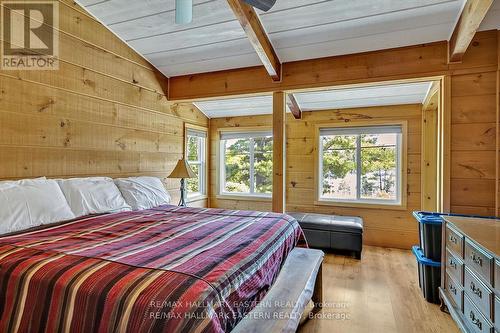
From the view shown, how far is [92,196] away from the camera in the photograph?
232cm

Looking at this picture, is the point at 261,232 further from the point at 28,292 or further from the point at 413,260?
the point at 413,260

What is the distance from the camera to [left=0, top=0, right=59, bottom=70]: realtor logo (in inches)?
81.7

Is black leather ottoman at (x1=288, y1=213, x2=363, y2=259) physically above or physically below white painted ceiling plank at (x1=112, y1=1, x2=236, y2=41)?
below

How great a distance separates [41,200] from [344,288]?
257 centimetres

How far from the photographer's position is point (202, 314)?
915 mm

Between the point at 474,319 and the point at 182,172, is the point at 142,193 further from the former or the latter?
the point at 474,319

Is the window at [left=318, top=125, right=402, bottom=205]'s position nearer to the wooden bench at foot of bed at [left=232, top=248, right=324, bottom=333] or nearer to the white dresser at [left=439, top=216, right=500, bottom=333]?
the white dresser at [left=439, top=216, right=500, bottom=333]

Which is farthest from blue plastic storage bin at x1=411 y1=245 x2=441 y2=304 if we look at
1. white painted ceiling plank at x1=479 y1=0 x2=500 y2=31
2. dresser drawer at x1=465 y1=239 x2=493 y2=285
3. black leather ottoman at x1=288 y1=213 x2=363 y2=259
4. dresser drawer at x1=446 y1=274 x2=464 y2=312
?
white painted ceiling plank at x1=479 y1=0 x2=500 y2=31

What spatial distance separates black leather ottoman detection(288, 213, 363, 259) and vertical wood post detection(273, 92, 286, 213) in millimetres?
712

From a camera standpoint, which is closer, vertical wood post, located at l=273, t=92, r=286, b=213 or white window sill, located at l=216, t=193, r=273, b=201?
vertical wood post, located at l=273, t=92, r=286, b=213

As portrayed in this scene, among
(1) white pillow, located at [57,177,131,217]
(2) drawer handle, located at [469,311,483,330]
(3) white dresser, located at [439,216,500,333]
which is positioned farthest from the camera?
(1) white pillow, located at [57,177,131,217]

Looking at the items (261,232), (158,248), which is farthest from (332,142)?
(158,248)

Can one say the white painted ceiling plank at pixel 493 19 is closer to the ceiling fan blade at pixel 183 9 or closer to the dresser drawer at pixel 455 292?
the dresser drawer at pixel 455 292

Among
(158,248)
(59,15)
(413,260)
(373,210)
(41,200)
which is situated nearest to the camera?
(158,248)
